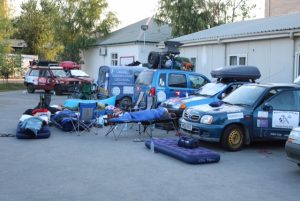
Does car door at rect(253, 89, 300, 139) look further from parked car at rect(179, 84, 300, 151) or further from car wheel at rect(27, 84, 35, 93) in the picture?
car wheel at rect(27, 84, 35, 93)

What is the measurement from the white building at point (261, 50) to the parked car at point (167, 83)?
3439mm

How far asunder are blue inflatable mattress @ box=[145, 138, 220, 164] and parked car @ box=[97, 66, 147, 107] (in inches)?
316

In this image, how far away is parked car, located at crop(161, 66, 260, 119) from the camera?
1304cm

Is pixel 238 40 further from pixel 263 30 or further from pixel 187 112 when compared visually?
pixel 187 112

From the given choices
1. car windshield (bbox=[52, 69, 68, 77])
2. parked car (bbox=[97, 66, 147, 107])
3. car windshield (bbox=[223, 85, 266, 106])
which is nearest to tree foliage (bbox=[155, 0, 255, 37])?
car windshield (bbox=[52, 69, 68, 77])

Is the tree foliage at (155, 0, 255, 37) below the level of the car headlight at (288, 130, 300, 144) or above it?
above

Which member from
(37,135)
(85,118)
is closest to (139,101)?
(85,118)

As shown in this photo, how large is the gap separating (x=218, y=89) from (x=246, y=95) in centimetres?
232

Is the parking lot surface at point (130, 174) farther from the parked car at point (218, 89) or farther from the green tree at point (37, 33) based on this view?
the green tree at point (37, 33)

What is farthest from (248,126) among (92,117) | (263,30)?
(263,30)

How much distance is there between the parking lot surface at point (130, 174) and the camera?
6.57m

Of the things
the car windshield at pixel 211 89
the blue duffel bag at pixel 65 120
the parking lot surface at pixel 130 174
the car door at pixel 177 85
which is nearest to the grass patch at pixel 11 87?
the blue duffel bag at pixel 65 120

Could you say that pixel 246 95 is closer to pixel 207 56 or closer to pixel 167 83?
pixel 167 83

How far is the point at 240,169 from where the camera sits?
332 inches
